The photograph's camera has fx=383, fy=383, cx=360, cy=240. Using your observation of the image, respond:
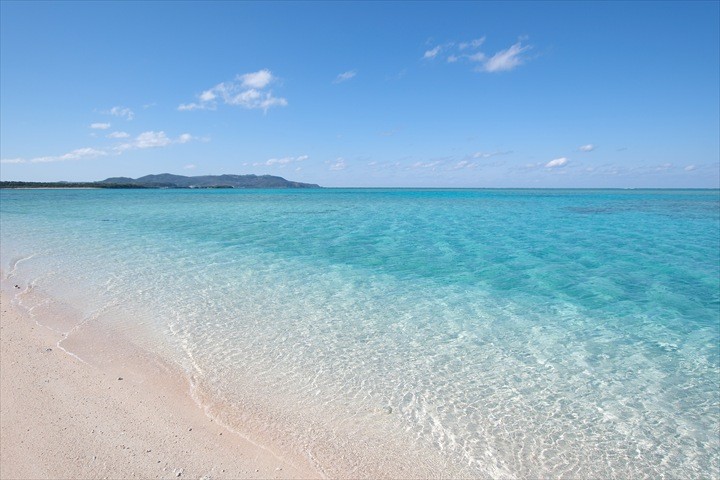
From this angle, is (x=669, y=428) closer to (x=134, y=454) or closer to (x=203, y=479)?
(x=203, y=479)

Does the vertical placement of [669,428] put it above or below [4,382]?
below

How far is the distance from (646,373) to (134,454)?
5810mm

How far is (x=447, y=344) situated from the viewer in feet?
18.4

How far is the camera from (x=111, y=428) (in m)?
3.70

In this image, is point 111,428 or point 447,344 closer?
point 111,428

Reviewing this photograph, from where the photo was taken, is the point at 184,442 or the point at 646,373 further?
the point at 646,373

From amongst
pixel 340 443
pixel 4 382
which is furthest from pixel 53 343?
pixel 340 443

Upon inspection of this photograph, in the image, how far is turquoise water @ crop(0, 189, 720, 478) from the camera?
3.68 m

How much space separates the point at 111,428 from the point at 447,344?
416 centimetres

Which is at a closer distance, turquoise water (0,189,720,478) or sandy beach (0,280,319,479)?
sandy beach (0,280,319,479)

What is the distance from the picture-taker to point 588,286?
882 centimetres

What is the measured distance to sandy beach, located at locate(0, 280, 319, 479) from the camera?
320 cm

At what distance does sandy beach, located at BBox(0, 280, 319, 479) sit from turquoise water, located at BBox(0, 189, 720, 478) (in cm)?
33

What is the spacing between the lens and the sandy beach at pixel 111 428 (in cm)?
320
